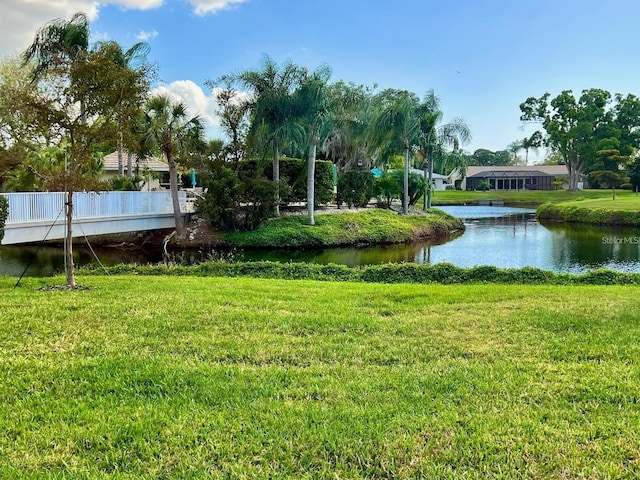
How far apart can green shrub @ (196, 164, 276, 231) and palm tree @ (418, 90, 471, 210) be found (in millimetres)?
13660

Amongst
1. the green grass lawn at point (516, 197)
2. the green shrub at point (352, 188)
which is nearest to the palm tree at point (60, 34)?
the green shrub at point (352, 188)

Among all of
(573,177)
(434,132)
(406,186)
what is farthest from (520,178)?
(406,186)

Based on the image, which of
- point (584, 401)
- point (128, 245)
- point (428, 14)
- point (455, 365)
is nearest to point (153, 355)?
point (455, 365)

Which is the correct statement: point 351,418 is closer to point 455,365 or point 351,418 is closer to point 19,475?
point 455,365

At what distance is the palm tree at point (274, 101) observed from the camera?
21.8 m

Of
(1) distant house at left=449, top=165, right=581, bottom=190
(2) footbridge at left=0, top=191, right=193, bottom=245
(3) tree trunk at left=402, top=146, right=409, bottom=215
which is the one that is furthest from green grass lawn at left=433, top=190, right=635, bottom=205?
Result: (2) footbridge at left=0, top=191, right=193, bottom=245

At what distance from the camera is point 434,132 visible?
3161 centimetres

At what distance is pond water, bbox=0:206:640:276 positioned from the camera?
15.7 meters

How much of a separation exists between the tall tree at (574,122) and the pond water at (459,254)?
35177 mm

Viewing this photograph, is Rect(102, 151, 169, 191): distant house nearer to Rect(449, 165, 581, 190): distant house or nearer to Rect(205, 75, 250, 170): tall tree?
Rect(205, 75, 250, 170): tall tree

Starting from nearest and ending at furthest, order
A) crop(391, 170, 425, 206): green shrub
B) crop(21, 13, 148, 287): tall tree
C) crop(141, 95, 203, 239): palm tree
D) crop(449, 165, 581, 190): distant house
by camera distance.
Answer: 1. crop(21, 13, 148, 287): tall tree
2. crop(141, 95, 203, 239): palm tree
3. crop(391, 170, 425, 206): green shrub
4. crop(449, 165, 581, 190): distant house

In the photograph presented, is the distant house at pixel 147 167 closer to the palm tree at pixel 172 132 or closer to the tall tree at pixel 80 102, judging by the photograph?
the palm tree at pixel 172 132

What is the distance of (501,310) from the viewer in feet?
20.7

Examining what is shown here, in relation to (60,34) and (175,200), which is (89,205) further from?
(60,34)
